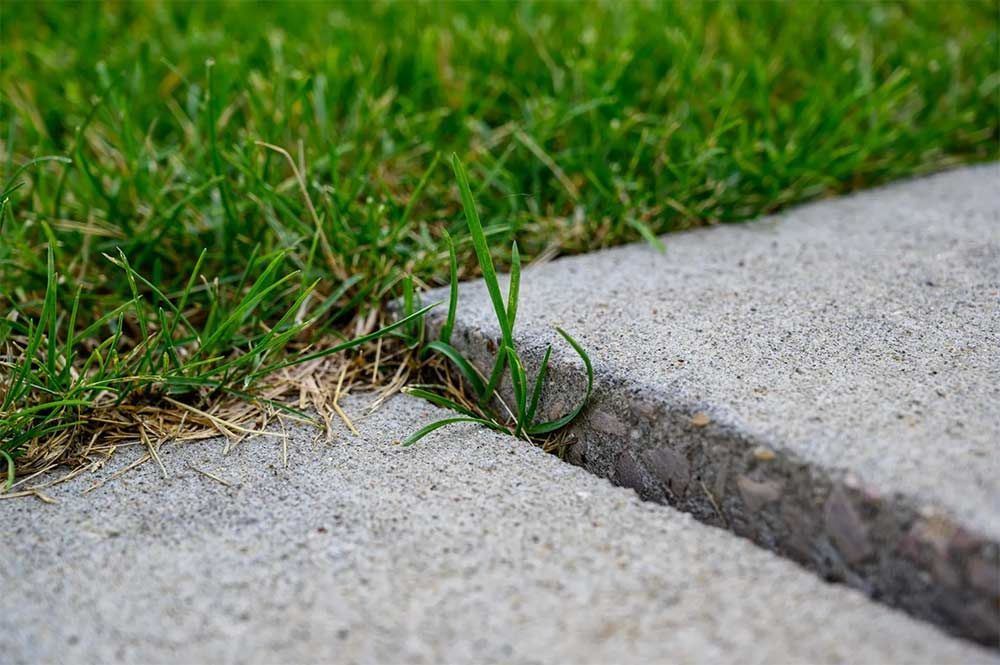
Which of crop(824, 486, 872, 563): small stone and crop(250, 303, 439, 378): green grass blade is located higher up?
crop(824, 486, 872, 563): small stone

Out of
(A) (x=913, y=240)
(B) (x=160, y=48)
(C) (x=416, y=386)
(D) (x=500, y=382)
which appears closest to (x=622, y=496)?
(D) (x=500, y=382)

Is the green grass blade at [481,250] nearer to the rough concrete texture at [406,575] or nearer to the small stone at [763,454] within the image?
the rough concrete texture at [406,575]

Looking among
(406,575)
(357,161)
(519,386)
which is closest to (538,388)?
(519,386)

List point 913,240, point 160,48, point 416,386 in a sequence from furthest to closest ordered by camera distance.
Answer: point 160,48
point 913,240
point 416,386

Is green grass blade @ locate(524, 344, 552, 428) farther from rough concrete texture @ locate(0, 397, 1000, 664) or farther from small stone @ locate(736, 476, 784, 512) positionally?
small stone @ locate(736, 476, 784, 512)

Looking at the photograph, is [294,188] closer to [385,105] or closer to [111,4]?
[385,105]

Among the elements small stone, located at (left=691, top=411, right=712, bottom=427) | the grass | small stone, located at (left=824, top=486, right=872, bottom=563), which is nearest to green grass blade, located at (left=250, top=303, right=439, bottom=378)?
the grass
